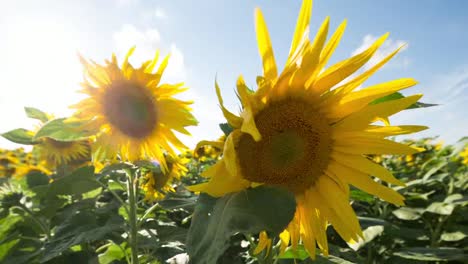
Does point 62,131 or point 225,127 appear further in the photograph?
point 62,131

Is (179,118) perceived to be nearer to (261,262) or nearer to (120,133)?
(120,133)

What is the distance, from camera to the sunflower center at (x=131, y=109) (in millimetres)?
2504

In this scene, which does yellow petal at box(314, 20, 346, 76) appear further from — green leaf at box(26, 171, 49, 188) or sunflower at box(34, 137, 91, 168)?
sunflower at box(34, 137, 91, 168)

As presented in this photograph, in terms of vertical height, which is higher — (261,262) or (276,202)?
(276,202)

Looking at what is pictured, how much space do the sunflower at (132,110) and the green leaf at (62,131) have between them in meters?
0.17

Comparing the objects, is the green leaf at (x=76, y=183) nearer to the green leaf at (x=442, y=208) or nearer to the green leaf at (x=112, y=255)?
the green leaf at (x=112, y=255)

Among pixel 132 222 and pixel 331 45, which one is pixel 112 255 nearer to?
pixel 132 222

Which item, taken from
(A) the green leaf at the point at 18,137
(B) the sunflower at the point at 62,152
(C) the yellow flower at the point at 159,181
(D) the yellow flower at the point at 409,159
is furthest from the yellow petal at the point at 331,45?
(D) the yellow flower at the point at 409,159

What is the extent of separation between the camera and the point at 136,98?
2.52 meters

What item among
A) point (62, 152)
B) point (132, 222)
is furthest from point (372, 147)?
point (62, 152)

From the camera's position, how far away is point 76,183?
217 centimetres

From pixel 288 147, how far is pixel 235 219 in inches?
20.4

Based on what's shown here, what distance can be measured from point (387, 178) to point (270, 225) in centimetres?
58

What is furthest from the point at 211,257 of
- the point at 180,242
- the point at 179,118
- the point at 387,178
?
the point at 179,118
